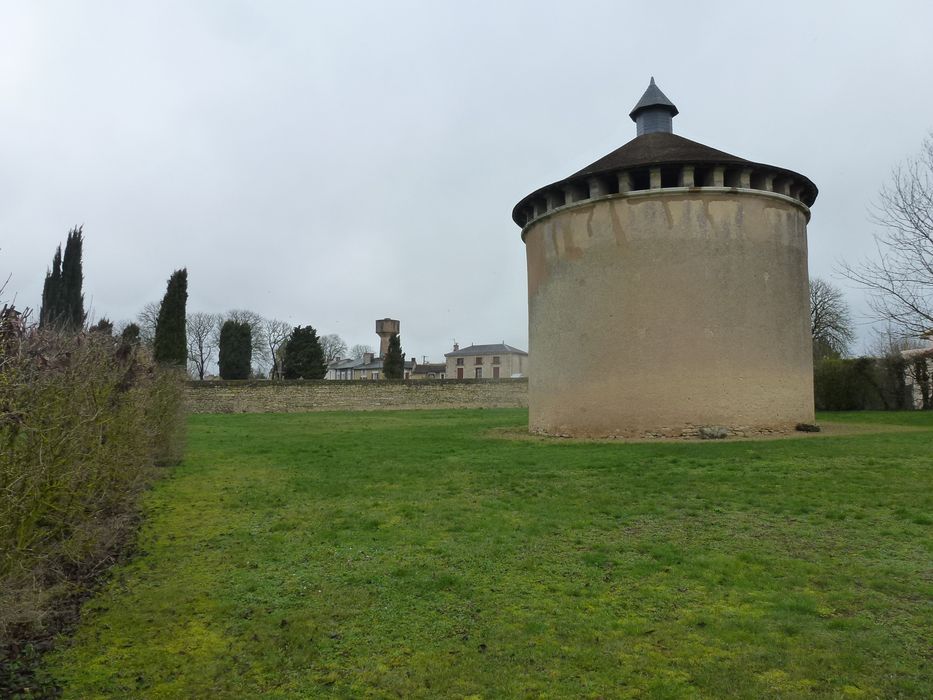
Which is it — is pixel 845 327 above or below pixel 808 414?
above

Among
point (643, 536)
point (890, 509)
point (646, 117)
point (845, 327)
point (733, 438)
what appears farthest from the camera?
→ point (845, 327)

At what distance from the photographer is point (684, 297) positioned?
12547 millimetres

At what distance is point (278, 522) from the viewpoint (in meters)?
6.36

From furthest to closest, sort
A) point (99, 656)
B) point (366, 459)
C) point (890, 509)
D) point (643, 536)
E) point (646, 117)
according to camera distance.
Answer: point (646, 117)
point (366, 459)
point (890, 509)
point (643, 536)
point (99, 656)

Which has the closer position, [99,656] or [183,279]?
[99,656]

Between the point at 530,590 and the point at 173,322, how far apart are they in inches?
1217

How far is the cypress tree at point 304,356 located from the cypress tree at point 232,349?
3127 mm

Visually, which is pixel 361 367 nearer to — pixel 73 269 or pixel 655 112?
pixel 73 269

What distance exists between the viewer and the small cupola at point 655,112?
16797mm

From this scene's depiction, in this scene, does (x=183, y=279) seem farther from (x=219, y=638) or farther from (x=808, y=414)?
(x=219, y=638)

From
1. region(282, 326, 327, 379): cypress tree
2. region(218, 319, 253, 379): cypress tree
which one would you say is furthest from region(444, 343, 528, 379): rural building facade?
region(218, 319, 253, 379): cypress tree

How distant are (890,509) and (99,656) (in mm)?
6775

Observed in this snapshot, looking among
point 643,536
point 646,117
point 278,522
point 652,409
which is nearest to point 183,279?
point 646,117

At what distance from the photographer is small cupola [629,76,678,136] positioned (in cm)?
1680
